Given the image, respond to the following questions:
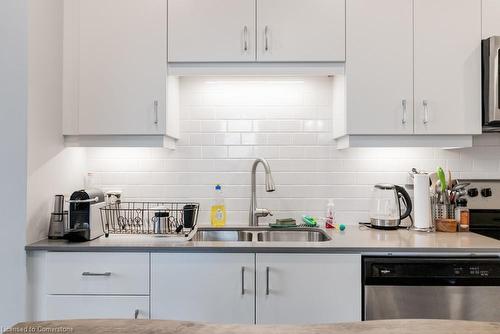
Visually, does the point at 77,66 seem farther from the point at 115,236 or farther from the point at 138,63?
the point at 115,236

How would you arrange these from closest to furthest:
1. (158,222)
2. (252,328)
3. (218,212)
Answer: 1. (252,328)
2. (158,222)
3. (218,212)

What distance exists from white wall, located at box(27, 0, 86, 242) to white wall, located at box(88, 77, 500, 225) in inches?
17.4

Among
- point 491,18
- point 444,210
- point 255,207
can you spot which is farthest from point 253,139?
point 491,18

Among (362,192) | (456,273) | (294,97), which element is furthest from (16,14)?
(456,273)

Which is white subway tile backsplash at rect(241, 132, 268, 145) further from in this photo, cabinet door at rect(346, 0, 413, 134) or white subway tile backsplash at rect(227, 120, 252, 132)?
cabinet door at rect(346, 0, 413, 134)

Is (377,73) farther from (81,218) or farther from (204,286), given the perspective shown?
(81,218)

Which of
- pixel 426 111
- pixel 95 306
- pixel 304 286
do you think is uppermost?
pixel 426 111

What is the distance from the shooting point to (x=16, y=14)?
1.74 meters

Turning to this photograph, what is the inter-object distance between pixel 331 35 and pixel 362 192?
101 cm

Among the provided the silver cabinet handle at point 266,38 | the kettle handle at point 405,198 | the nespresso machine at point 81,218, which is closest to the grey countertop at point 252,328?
the nespresso machine at point 81,218

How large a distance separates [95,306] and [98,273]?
0.16 meters

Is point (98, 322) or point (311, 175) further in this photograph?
point (311, 175)

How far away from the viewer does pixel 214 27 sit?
202 centimetres

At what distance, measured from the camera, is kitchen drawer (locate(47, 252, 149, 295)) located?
67.1 inches
